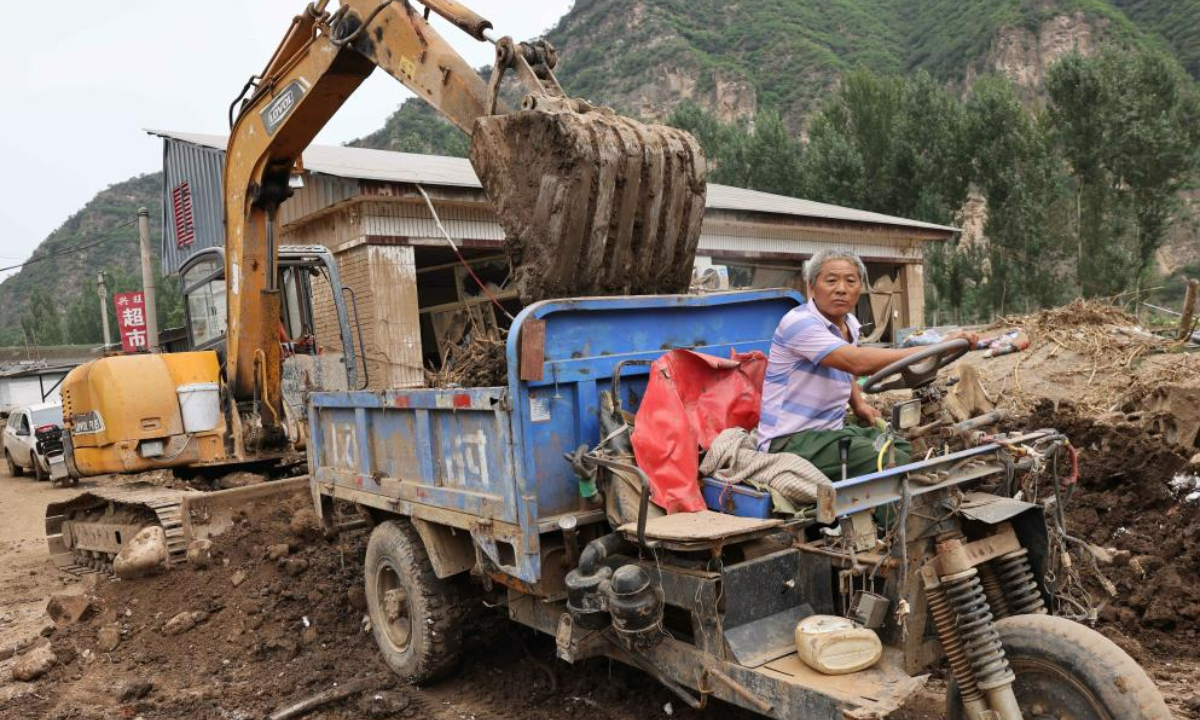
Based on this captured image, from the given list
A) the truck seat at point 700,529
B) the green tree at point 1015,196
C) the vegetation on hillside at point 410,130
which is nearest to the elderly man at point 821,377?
the truck seat at point 700,529

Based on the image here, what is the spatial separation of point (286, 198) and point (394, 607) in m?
3.67

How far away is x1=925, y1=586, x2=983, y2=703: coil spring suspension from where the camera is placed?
2855 millimetres

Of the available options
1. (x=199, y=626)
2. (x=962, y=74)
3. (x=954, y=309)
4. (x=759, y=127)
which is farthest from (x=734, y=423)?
(x=962, y=74)

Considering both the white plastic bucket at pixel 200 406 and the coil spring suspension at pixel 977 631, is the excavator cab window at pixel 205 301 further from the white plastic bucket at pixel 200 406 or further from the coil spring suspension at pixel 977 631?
the coil spring suspension at pixel 977 631

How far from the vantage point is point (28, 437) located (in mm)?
17719

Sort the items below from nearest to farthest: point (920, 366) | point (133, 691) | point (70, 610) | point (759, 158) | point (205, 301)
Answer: point (920, 366), point (133, 691), point (70, 610), point (205, 301), point (759, 158)

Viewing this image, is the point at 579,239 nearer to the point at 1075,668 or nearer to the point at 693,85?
the point at 1075,668

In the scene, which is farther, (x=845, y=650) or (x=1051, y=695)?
(x=845, y=650)

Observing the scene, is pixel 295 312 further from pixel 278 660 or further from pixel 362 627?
pixel 278 660

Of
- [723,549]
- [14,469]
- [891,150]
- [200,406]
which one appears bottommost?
[14,469]

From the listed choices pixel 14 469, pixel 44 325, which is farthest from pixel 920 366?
pixel 44 325

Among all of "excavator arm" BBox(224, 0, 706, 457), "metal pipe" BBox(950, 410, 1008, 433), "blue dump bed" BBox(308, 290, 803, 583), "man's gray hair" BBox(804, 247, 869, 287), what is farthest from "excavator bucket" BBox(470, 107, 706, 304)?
"metal pipe" BBox(950, 410, 1008, 433)

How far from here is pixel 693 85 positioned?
59.4 metres

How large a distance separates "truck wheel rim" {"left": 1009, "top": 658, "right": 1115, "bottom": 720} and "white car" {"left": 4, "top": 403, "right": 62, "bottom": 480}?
17849mm
